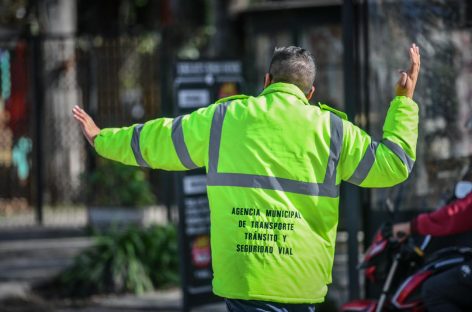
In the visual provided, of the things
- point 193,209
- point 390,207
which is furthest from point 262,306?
point 193,209

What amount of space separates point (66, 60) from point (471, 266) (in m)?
10.6

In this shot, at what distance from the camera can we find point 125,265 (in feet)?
31.1

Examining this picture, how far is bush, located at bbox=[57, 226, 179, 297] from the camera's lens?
9.41 m

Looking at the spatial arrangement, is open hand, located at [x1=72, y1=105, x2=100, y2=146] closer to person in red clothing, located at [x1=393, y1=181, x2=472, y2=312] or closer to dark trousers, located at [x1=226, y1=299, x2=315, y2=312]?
dark trousers, located at [x1=226, y1=299, x2=315, y2=312]

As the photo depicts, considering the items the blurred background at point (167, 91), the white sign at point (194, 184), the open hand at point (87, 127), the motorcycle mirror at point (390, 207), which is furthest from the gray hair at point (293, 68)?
the white sign at point (194, 184)

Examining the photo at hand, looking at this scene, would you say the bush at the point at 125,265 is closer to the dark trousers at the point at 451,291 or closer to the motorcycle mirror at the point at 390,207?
the motorcycle mirror at the point at 390,207

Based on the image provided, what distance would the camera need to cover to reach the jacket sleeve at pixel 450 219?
206 inches

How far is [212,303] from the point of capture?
7.93 m

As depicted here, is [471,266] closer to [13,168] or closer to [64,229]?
[64,229]

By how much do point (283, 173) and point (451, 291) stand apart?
5.09ft

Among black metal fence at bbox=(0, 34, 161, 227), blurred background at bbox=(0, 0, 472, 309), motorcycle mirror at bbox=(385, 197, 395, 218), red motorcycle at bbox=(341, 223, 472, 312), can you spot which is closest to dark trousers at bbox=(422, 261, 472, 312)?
red motorcycle at bbox=(341, 223, 472, 312)

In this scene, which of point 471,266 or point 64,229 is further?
point 64,229

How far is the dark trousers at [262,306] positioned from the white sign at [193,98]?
373 cm

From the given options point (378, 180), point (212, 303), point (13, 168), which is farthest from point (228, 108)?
point (13, 168)
